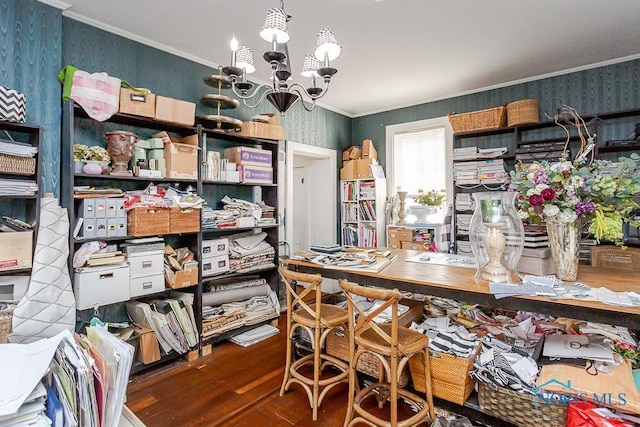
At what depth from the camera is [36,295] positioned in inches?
80.9

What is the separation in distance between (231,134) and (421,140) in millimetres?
2671

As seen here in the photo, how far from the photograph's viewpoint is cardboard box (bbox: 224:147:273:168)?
3.35 meters

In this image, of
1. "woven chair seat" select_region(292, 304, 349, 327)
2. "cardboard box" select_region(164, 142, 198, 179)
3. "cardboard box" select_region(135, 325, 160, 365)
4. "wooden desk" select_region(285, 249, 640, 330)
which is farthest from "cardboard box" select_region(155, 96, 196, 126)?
"woven chair seat" select_region(292, 304, 349, 327)

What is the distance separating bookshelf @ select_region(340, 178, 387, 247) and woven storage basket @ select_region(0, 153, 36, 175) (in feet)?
11.6

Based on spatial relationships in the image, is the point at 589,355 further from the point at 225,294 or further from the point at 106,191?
the point at 106,191

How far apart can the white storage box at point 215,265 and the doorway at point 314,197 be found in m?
1.59

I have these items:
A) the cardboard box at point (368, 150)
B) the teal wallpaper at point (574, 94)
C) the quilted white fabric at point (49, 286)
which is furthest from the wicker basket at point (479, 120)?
the quilted white fabric at point (49, 286)

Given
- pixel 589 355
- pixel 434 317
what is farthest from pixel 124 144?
pixel 589 355

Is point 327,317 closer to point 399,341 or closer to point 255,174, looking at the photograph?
point 399,341

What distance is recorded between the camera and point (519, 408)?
1.57 meters

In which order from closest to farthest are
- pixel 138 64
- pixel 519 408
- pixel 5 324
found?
pixel 519 408
pixel 5 324
pixel 138 64

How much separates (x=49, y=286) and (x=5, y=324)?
0.91ft

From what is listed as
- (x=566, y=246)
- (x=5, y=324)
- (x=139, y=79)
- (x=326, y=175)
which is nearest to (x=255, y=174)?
(x=139, y=79)

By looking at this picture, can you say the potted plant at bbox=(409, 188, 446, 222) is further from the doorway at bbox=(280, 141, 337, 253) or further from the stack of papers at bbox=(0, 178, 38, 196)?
the stack of papers at bbox=(0, 178, 38, 196)
